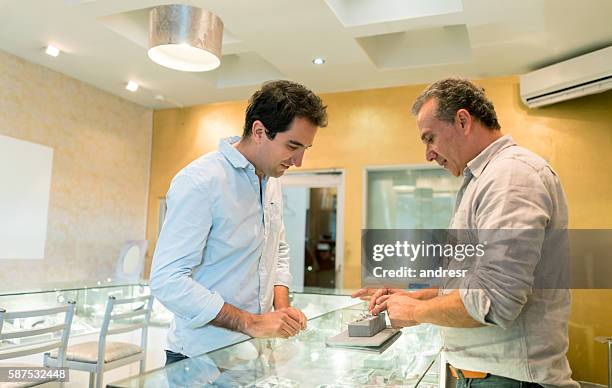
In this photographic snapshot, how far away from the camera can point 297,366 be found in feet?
3.96

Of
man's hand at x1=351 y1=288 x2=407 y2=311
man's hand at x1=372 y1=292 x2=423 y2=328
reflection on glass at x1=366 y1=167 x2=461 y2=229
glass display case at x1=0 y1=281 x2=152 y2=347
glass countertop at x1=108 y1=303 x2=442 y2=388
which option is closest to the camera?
glass countertop at x1=108 y1=303 x2=442 y2=388

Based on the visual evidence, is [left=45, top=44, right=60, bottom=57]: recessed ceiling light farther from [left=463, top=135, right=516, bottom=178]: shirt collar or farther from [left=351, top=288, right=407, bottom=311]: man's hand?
[left=463, top=135, right=516, bottom=178]: shirt collar

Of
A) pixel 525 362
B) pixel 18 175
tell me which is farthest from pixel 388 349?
pixel 18 175

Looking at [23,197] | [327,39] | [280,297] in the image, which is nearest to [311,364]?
[280,297]

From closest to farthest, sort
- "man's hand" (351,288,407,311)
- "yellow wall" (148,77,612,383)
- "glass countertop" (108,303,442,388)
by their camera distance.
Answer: "glass countertop" (108,303,442,388) < "man's hand" (351,288,407,311) < "yellow wall" (148,77,612,383)

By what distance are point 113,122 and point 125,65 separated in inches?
49.2

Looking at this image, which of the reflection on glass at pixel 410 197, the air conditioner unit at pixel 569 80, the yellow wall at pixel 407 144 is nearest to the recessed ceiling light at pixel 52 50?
the yellow wall at pixel 407 144

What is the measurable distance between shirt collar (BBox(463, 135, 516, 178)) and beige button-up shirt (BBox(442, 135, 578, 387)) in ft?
0.07

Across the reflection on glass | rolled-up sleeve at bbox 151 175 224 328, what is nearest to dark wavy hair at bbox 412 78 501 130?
rolled-up sleeve at bbox 151 175 224 328

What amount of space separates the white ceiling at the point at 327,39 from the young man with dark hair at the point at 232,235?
2.21 m

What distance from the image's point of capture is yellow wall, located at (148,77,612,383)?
171 inches

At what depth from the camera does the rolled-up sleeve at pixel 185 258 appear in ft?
4.17

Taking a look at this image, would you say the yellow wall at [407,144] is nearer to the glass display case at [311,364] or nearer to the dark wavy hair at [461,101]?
the glass display case at [311,364]

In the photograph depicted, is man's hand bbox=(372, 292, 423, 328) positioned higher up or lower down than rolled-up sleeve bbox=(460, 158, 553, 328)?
lower down
